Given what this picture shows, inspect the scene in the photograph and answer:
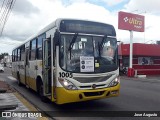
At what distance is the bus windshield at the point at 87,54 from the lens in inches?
368

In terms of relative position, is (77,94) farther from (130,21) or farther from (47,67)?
(130,21)

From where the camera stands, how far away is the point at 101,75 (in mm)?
9734

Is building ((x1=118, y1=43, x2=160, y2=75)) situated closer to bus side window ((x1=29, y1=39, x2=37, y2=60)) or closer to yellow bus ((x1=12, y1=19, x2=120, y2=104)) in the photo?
bus side window ((x1=29, y1=39, x2=37, y2=60))

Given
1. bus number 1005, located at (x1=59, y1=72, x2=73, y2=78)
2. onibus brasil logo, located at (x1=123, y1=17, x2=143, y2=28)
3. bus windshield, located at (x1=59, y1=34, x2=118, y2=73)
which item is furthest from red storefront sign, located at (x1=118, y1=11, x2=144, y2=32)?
bus number 1005, located at (x1=59, y1=72, x2=73, y2=78)

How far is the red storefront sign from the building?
2.76 m

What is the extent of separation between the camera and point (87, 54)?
9648 mm

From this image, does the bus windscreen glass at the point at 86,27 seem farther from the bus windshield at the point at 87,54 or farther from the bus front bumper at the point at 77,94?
the bus front bumper at the point at 77,94

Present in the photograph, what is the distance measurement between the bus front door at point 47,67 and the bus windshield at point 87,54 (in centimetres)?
116

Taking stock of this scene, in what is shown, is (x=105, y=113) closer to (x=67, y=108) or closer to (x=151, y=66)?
(x=67, y=108)

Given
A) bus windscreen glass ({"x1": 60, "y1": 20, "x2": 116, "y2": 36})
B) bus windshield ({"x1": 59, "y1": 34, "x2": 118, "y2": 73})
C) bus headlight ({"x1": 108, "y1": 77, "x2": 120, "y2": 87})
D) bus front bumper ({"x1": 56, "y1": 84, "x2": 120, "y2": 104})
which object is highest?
bus windscreen glass ({"x1": 60, "y1": 20, "x2": 116, "y2": 36})

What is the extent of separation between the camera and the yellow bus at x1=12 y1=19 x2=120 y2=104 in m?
9.25

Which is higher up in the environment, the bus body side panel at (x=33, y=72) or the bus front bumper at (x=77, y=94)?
the bus body side panel at (x=33, y=72)

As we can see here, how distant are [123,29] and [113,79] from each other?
88.4 ft

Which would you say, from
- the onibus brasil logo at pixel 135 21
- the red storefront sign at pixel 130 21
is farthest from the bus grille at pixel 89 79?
the onibus brasil logo at pixel 135 21
